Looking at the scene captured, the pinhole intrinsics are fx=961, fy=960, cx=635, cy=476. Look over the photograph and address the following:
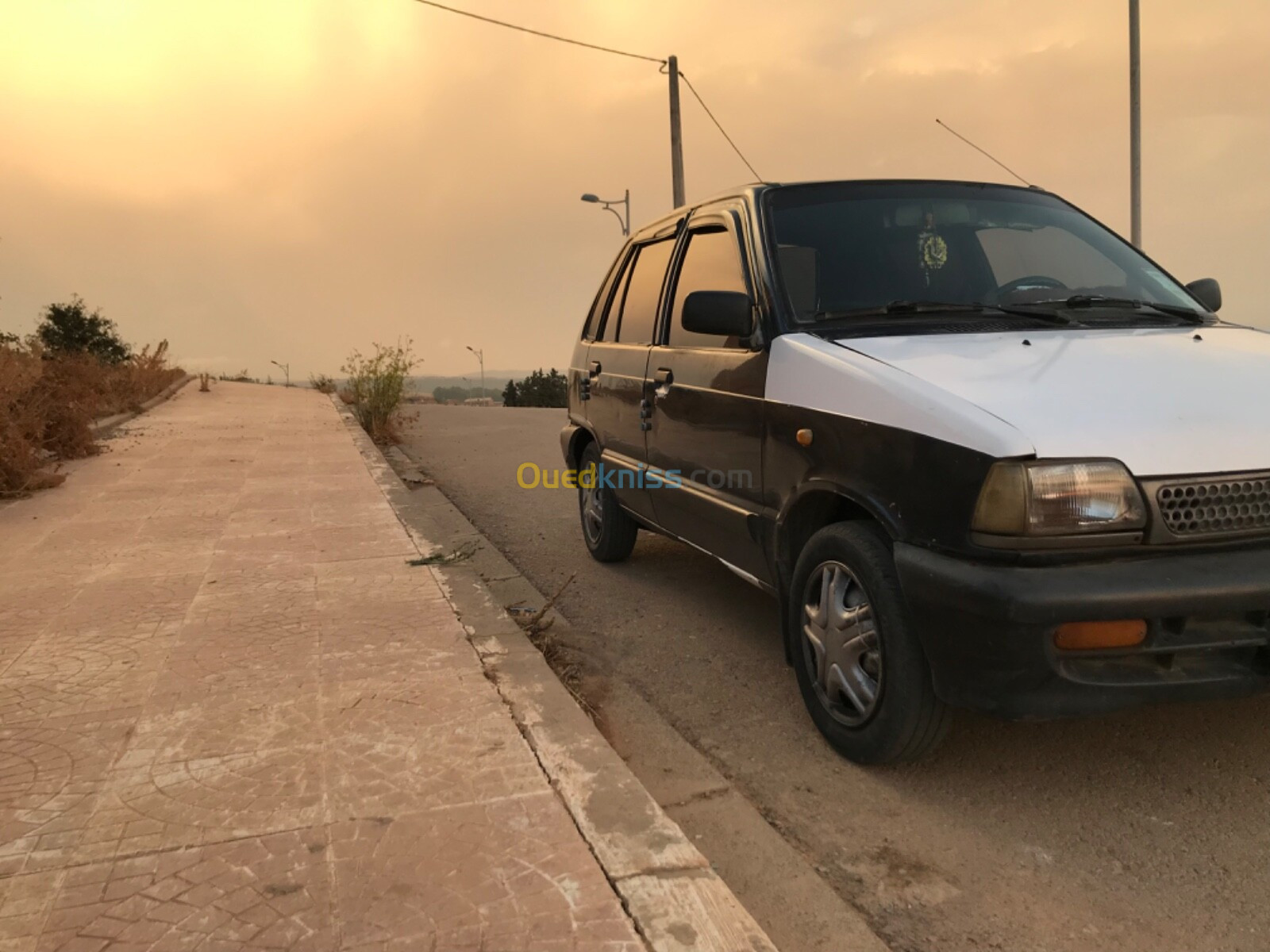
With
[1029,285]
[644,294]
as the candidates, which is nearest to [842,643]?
[1029,285]

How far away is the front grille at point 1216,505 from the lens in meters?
2.49

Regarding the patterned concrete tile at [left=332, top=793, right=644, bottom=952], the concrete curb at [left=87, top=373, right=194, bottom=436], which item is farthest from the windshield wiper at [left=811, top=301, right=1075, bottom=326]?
the concrete curb at [left=87, top=373, right=194, bottom=436]

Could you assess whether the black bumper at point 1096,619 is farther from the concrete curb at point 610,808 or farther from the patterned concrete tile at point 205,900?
the patterned concrete tile at point 205,900

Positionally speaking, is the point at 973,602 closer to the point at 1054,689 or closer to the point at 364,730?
the point at 1054,689

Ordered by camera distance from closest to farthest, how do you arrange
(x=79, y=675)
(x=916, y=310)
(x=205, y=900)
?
(x=205, y=900) < (x=916, y=310) < (x=79, y=675)

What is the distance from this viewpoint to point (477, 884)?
2309 millimetres

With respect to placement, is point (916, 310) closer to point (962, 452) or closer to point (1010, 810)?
point (962, 452)

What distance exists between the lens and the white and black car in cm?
247

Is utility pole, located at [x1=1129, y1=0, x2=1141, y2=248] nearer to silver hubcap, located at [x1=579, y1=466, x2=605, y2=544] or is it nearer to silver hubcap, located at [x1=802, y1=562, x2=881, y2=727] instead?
silver hubcap, located at [x1=579, y1=466, x2=605, y2=544]

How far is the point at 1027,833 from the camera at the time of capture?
2740mm

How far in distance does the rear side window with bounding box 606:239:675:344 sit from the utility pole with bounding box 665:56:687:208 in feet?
52.8

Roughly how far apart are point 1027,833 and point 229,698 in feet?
8.83

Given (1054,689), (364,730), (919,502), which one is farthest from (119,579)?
(1054,689)

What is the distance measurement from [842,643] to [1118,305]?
5.67 ft
